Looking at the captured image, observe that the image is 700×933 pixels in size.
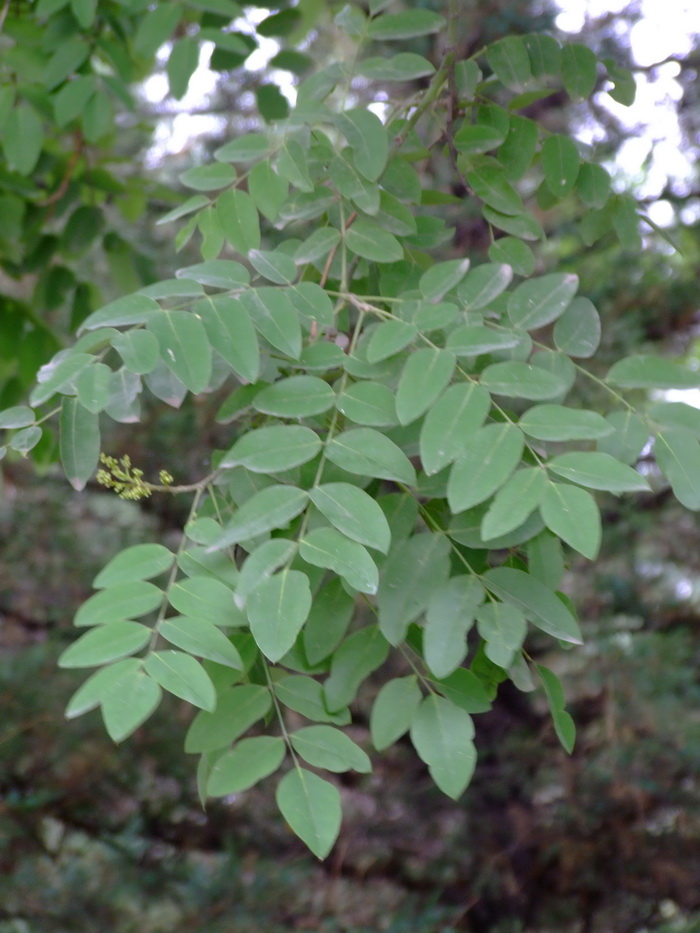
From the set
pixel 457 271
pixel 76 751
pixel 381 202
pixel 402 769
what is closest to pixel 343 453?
pixel 457 271

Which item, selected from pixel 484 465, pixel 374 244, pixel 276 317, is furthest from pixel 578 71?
pixel 484 465

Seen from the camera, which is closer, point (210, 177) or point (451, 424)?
point (451, 424)

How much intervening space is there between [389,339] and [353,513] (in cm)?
21

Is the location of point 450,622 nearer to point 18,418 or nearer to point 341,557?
point 341,557

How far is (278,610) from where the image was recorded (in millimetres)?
787

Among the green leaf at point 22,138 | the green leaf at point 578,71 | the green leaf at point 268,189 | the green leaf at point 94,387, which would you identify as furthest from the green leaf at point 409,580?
the green leaf at point 22,138

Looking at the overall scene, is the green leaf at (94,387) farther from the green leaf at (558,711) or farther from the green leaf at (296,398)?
the green leaf at (558,711)

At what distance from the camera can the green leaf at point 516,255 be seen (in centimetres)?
128

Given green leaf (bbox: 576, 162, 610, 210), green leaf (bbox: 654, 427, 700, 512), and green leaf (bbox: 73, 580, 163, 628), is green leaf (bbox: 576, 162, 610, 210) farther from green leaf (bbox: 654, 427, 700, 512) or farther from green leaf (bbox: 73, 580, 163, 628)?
green leaf (bbox: 73, 580, 163, 628)

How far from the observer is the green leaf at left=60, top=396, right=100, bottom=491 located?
37.2 inches

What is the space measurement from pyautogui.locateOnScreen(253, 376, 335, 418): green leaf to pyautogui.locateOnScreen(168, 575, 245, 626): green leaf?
0.62ft

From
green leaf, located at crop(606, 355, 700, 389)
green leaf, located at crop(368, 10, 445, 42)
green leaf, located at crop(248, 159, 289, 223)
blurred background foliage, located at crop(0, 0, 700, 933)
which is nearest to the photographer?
green leaf, located at crop(606, 355, 700, 389)

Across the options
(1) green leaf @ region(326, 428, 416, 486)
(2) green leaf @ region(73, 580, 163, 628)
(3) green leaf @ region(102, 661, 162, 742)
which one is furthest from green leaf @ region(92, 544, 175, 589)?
(1) green leaf @ region(326, 428, 416, 486)

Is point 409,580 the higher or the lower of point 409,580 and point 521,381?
the lower
